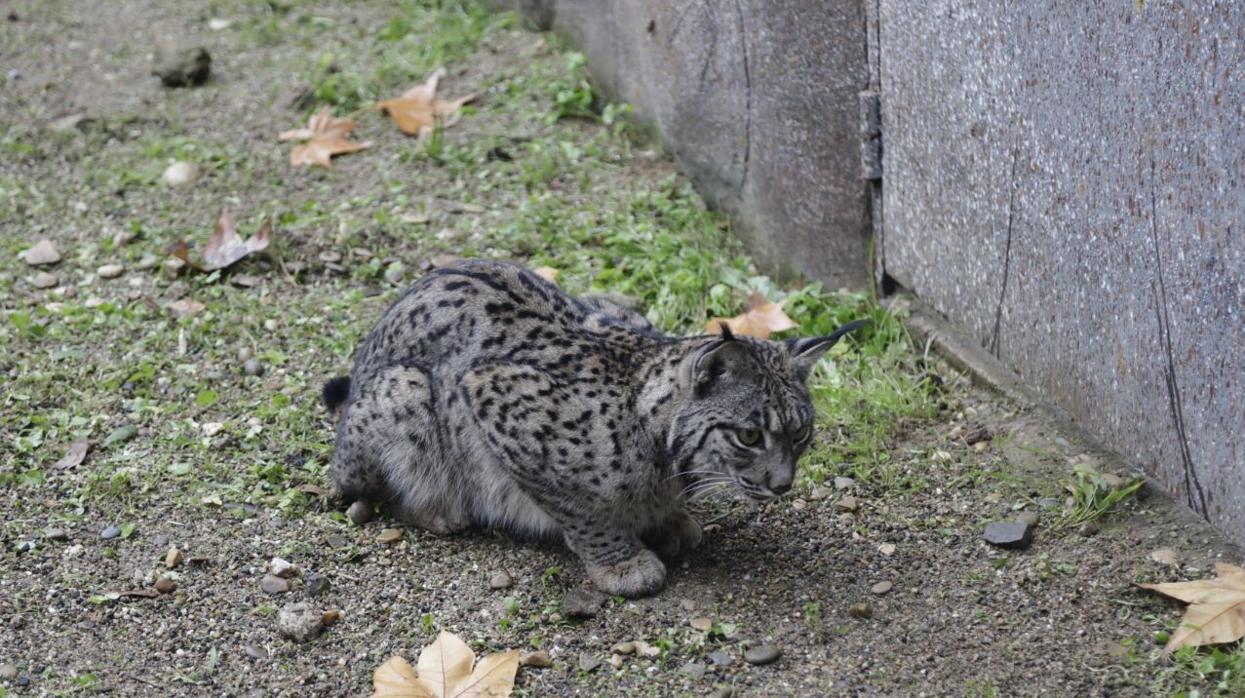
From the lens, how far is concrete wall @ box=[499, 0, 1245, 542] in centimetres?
434

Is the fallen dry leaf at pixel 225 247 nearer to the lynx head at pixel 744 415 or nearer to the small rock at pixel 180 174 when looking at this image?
the small rock at pixel 180 174

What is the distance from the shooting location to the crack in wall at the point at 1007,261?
5.17m

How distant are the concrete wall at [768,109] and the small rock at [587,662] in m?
2.49

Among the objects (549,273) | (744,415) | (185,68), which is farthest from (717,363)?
(185,68)

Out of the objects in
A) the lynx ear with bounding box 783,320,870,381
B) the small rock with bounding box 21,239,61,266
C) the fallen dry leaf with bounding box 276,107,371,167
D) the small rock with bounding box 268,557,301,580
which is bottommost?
the small rock with bounding box 268,557,301,580

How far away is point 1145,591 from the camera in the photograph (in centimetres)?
456

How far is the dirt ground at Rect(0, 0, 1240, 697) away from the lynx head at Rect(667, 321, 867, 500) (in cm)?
43

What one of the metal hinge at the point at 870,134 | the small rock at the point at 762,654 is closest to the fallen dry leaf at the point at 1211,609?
the small rock at the point at 762,654

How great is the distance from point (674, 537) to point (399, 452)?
3.43ft

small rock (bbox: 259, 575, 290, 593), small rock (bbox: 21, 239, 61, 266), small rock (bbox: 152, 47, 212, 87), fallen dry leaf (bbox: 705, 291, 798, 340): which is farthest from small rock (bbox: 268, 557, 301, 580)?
small rock (bbox: 152, 47, 212, 87)

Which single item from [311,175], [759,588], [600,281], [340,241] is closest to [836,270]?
[600,281]

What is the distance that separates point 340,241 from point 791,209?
2.21 metres

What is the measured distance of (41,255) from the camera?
23.4 feet

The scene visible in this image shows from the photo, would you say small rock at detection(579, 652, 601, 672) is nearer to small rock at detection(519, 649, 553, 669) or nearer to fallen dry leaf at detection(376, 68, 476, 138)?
small rock at detection(519, 649, 553, 669)
